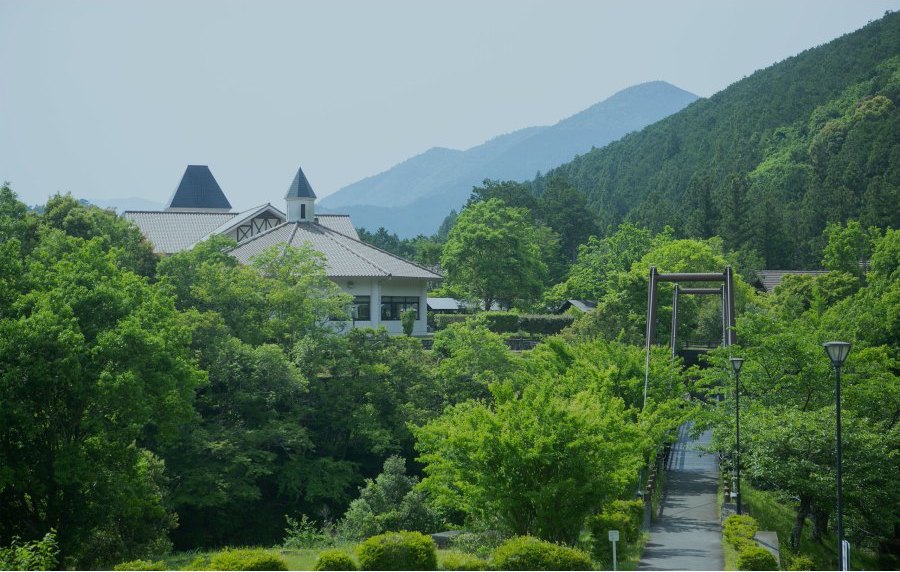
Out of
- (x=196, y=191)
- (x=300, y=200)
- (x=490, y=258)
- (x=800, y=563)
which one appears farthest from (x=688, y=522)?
(x=196, y=191)

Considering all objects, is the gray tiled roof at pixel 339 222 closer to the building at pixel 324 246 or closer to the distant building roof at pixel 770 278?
the building at pixel 324 246

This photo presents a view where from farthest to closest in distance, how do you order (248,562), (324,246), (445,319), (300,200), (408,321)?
(300,200), (445,319), (324,246), (408,321), (248,562)

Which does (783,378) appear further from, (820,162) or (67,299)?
(820,162)

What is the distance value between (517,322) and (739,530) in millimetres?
32243

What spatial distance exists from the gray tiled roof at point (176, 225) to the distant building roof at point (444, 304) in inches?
629

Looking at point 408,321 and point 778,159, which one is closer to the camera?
point 408,321

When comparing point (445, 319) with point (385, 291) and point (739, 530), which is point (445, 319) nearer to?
point (385, 291)

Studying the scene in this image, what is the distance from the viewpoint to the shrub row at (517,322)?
51406 mm

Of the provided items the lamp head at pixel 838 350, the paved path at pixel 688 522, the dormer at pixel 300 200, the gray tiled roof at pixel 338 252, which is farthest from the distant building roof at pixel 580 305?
the lamp head at pixel 838 350

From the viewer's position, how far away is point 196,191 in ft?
279

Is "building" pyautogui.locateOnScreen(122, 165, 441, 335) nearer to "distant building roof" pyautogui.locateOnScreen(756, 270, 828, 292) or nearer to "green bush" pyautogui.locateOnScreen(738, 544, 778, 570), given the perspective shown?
"distant building roof" pyautogui.locateOnScreen(756, 270, 828, 292)

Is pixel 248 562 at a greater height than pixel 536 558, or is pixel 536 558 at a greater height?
pixel 536 558

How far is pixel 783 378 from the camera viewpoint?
27.3 metres

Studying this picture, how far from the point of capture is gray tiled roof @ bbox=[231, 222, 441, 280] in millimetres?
46312
